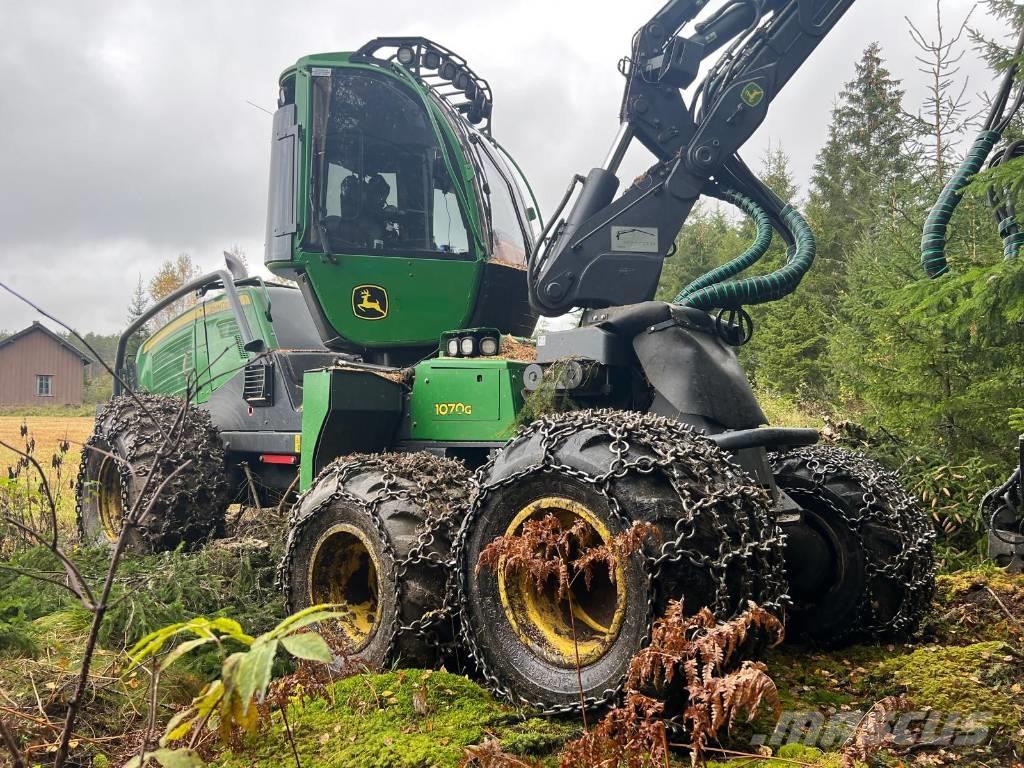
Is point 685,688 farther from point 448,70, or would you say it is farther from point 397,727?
point 448,70

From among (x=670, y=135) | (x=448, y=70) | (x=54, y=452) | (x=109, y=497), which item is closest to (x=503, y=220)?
(x=448, y=70)

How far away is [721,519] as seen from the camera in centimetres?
327

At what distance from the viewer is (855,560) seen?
460 cm

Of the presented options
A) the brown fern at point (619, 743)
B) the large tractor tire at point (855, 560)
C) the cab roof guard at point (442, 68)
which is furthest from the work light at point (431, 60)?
the brown fern at point (619, 743)

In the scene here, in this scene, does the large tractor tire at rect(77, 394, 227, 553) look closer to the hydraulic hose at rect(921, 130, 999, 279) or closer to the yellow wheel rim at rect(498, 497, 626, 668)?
the yellow wheel rim at rect(498, 497, 626, 668)

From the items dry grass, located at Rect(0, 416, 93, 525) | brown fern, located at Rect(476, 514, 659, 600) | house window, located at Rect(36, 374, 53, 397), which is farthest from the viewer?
house window, located at Rect(36, 374, 53, 397)

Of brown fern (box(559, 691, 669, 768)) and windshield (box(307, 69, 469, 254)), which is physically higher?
windshield (box(307, 69, 469, 254))

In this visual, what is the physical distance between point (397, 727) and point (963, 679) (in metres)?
2.32

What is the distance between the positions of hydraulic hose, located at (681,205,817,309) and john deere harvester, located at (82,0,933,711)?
0.02m

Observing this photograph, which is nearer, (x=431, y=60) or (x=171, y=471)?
(x=171, y=471)

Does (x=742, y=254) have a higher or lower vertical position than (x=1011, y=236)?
lower

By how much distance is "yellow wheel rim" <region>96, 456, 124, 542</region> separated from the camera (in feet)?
25.4

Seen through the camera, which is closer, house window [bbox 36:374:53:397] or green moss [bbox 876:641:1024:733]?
green moss [bbox 876:641:1024:733]

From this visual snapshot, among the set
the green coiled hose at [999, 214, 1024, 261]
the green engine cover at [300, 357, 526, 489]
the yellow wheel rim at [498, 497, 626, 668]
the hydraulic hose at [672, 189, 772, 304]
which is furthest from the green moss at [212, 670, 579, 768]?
the green coiled hose at [999, 214, 1024, 261]
